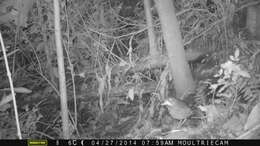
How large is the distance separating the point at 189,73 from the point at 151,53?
1.14m

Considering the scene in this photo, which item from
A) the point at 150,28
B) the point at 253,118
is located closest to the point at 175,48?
the point at 150,28

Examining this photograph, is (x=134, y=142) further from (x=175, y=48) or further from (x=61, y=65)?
(x=175, y=48)

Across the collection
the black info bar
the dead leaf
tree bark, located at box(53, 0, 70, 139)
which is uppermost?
tree bark, located at box(53, 0, 70, 139)

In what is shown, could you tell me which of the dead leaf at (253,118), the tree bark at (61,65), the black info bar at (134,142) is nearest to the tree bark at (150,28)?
the tree bark at (61,65)

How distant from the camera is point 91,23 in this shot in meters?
6.65

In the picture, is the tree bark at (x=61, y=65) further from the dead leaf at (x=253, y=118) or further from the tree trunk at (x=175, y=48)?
the dead leaf at (x=253, y=118)

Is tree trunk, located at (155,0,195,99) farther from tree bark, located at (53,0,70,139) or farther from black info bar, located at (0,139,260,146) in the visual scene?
tree bark, located at (53,0,70,139)

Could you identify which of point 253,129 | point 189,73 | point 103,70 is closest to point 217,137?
point 253,129

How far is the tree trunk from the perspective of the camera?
4969 millimetres

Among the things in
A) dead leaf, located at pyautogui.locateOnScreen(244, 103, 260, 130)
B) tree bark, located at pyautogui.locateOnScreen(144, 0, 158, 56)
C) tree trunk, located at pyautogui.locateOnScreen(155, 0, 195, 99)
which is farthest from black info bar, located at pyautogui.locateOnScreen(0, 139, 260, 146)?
tree bark, located at pyautogui.locateOnScreen(144, 0, 158, 56)

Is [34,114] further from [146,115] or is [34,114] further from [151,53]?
[151,53]

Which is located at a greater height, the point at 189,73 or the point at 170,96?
the point at 189,73

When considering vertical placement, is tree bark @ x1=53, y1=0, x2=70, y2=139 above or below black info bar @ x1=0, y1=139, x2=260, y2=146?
above

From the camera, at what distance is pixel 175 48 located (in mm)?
5094
